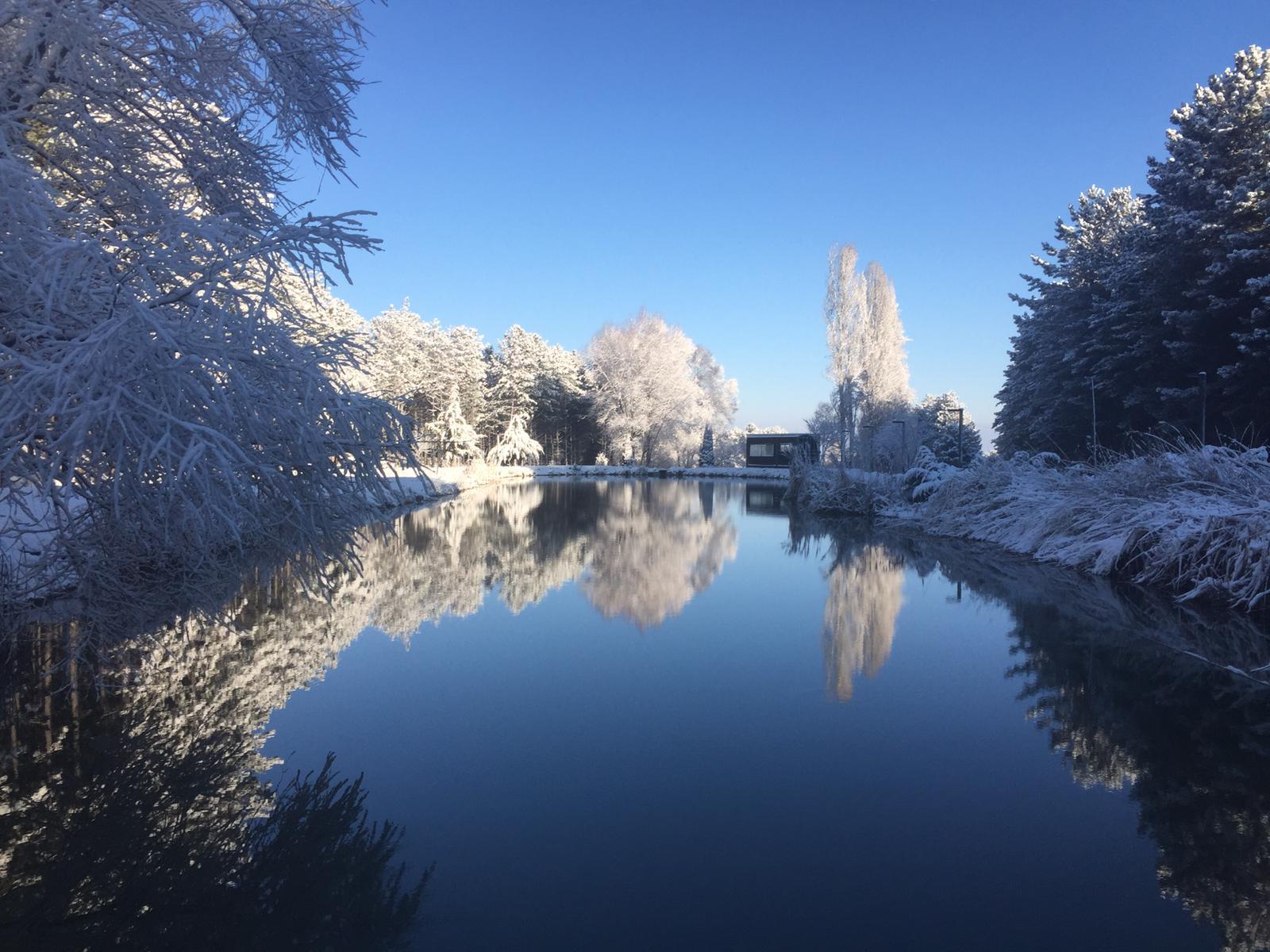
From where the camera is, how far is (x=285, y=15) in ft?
15.8

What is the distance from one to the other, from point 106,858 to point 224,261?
91.7 inches

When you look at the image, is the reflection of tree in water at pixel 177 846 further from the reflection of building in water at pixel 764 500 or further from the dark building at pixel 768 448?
the dark building at pixel 768 448

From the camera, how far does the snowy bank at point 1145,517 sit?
709 centimetres

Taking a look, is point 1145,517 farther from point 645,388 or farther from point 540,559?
point 645,388

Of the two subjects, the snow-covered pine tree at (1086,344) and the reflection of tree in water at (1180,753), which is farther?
the snow-covered pine tree at (1086,344)

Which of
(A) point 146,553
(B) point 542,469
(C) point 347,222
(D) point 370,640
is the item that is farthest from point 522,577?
(B) point 542,469

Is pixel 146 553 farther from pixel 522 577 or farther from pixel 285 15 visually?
pixel 522 577

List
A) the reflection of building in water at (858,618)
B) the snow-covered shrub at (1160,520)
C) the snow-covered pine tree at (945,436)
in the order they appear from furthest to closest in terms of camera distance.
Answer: the snow-covered pine tree at (945,436) < the snow-covered shrub at (1160,520) < the reflection of building in water at (858,618)

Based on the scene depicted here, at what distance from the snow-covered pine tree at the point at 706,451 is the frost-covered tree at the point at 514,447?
46.3ft

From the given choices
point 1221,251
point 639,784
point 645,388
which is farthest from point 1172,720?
point 645,388

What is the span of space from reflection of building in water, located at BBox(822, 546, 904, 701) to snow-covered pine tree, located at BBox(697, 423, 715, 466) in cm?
4605

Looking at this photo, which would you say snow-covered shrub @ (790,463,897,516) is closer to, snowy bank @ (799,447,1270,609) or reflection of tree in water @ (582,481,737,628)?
reflection of tree in water @ (582,481,737,628)

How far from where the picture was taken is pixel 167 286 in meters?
3.40

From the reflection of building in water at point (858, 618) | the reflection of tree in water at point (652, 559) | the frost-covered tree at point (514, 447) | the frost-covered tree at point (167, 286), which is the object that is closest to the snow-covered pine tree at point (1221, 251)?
the reflection of building in water at point (858, 618)
